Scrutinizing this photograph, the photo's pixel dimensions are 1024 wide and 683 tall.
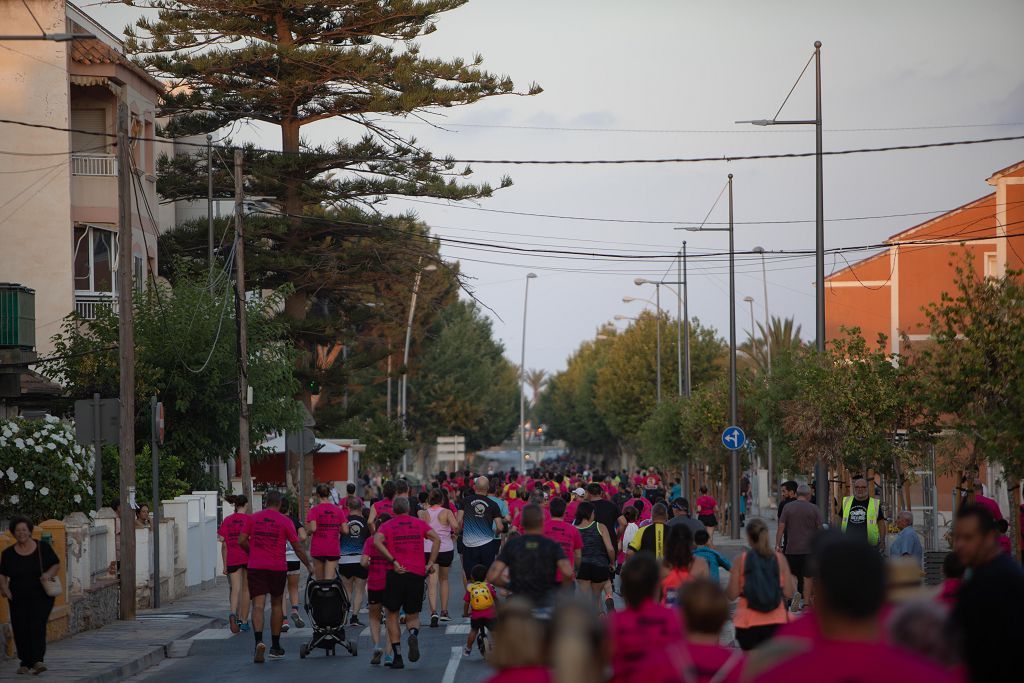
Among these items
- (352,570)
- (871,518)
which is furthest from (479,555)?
(871,518)

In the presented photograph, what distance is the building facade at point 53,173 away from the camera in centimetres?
3303

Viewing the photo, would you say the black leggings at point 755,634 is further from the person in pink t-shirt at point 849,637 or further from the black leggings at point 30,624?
the black leggings at point 30,624

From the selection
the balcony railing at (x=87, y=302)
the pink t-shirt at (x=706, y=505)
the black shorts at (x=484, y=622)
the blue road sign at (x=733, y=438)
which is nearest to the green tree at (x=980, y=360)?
the pink t-shirt at (x=706, y=505)

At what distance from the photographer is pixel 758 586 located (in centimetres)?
978

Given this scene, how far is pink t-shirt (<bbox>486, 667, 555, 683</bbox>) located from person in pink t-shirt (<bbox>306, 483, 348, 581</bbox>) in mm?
11788

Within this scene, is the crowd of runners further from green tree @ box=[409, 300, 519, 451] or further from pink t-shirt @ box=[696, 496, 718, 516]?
green tree @ box=[409, 300, 519, 451]

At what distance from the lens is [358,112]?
40.0 m

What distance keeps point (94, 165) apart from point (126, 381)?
603 inches

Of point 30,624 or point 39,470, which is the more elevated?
point 39,470

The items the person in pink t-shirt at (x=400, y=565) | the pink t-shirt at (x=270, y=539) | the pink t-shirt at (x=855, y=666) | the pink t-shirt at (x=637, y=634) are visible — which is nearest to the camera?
the pink t-shirt at (x=855, y=666)

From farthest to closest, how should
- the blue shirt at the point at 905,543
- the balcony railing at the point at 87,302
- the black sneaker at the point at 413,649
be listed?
the balcony railing at the point at 87,302
the blue shirt at the point at 905,543
the black sneaker at the point at 413,649

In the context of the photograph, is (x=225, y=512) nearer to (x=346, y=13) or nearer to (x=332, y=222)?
(x=332, y=222)

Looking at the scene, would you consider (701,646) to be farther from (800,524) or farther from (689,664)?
(800,524)

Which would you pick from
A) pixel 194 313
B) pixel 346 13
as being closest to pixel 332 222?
pixel 346 13
